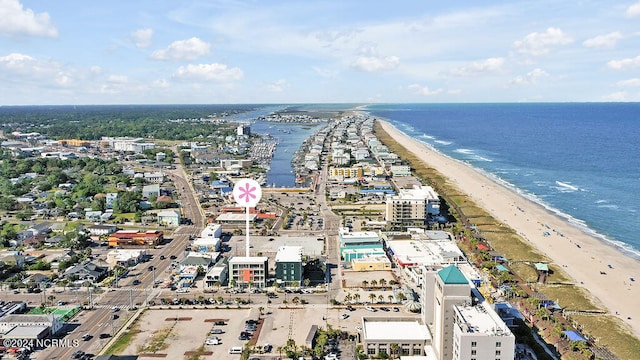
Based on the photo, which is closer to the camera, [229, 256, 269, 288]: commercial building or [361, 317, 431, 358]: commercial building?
[361, 317, 431, 358]: commercial building

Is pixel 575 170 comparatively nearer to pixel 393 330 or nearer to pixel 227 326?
pixel 393 330

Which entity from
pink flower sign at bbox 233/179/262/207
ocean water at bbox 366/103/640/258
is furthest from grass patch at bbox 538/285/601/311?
pink flower sign at bbox 233/179/262/207

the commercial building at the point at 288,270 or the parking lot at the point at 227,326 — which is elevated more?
the commercial building at the point at 288,270

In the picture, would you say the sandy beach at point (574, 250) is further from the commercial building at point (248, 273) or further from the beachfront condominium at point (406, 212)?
the commercial building at point (248, 273)

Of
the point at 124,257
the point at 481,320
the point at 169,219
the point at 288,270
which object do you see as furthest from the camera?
the point at 169,219

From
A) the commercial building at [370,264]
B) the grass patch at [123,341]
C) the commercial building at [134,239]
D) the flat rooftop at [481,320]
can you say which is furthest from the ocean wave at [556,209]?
the commercial building at [134,239]

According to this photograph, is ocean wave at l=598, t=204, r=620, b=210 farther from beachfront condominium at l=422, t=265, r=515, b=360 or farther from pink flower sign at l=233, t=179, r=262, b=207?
pink flower sign at l=233, t=179, r=262, b=207

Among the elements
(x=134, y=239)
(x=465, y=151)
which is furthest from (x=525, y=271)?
(x=465, y=151)
